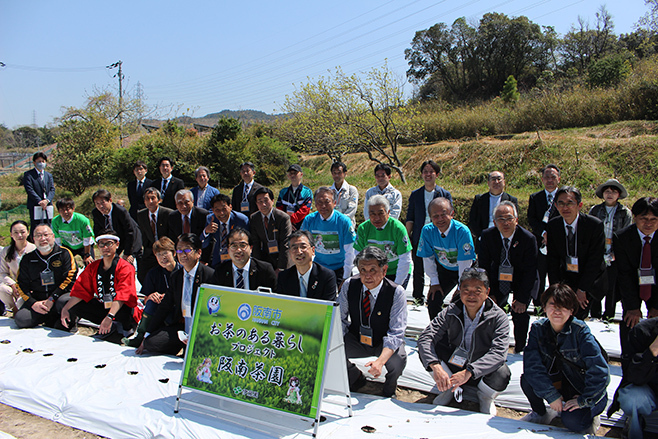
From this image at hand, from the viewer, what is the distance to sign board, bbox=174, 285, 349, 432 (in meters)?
2.74

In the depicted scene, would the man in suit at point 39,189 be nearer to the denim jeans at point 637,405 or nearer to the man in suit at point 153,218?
the man in suit at point 153,218

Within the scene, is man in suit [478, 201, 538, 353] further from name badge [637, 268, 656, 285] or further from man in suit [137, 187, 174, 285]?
man in suit [137, 187, 174, 285]

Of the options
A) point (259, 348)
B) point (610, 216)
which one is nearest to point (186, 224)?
point (259, 348)

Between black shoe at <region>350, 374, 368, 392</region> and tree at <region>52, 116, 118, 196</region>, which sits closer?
black shoe at <region>350, 374, 368, 392</region>

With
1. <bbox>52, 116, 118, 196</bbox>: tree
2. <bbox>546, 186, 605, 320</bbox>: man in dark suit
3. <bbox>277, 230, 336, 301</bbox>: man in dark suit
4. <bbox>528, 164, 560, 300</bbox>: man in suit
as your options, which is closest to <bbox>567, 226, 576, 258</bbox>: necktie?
<bbox>546, 186, 605, 320</bbox>: man in dark suit

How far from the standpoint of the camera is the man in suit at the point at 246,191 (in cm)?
611

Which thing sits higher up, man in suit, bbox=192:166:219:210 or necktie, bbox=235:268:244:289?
man in suit, bbox=192:166:219:210

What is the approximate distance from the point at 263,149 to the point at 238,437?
14243 mm

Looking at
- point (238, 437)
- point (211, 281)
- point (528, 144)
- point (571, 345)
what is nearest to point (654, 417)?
point (571, 345)

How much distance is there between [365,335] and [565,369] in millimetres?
1392

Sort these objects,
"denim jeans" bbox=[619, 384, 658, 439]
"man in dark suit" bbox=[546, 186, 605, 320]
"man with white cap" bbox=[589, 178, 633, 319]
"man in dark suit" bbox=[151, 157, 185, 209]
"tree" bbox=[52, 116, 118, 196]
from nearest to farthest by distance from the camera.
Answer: "denim jeans" bbox=[619, 384, 658, 439]
"man in dark suit" bbox=[546, 186, 605, 320]
"man with white cap" bbox=[589, 178, 633, 319]
"man in dark suit" bbox=[151, 157, 185, 209]
"tree" bbox=[52, 116, 118, 196]

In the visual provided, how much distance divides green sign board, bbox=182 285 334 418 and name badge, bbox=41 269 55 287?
284 centimetres

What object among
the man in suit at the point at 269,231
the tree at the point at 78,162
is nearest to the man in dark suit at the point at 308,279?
the man in suit at the point at 269,231

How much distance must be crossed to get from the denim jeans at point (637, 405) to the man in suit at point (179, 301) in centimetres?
329
